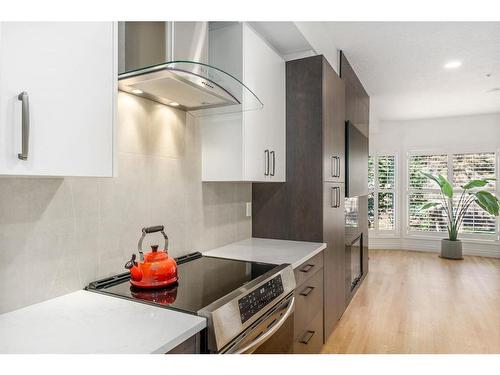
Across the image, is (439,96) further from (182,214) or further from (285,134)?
(182,214)

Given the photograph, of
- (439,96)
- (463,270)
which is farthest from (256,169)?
(463,270)

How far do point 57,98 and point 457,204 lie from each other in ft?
22.3

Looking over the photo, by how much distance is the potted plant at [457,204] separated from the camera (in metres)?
5.54

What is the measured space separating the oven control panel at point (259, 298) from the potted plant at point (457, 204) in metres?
5.27

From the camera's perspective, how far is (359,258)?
3.98 meters

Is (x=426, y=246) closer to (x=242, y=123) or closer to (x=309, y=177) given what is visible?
(x=309, y=177)

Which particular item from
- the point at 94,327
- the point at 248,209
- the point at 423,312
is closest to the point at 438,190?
the point at 423,312

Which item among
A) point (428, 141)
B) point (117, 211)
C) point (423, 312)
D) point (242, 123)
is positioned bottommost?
point (423, 312)

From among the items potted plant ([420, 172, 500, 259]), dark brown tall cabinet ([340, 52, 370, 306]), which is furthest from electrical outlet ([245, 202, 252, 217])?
potted plant ([420, 172, 500, 259])

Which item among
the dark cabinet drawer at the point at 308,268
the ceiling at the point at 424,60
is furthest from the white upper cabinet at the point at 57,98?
the ceiling at the point at 424,60

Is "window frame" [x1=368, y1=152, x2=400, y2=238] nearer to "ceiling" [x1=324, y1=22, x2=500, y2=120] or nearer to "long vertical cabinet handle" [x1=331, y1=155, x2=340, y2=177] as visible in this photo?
"ceiling" [x1=324, y1=22, x2=500, y2=120]

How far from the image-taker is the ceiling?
2826 mm

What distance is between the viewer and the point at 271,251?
7.04 ft

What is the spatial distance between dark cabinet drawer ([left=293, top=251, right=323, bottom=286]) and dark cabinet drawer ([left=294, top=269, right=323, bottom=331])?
0.03 meters
